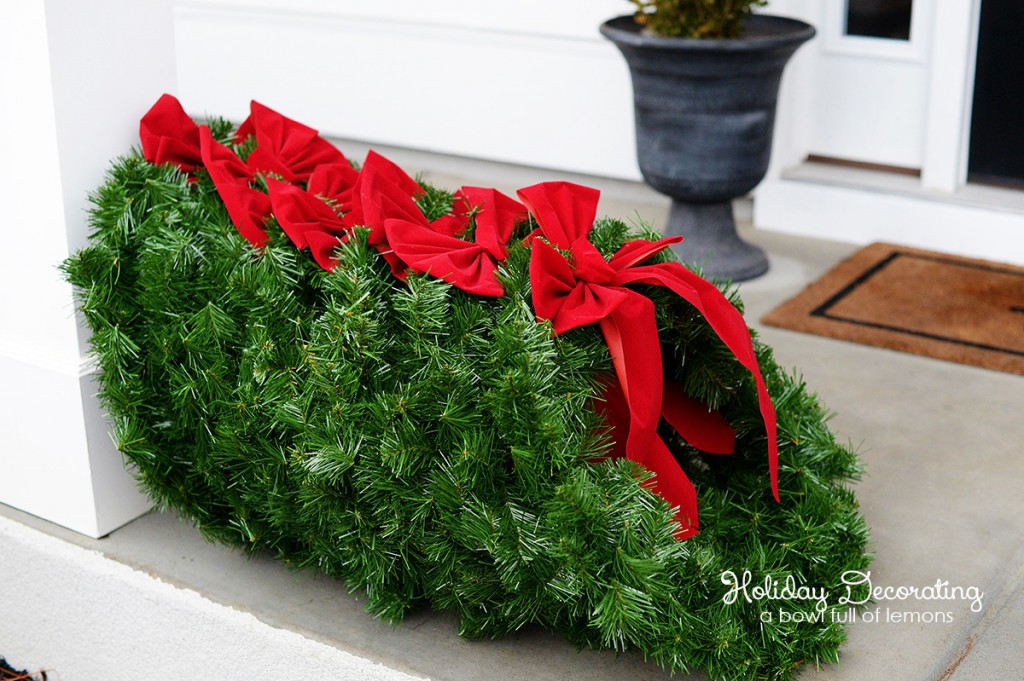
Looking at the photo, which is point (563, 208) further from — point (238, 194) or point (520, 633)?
point (520, 633)

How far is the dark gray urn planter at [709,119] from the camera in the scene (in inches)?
127

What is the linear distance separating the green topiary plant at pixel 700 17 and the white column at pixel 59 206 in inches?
60.8

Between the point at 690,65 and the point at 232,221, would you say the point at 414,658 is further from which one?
the point at 690,65

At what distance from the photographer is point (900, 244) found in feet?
12.1

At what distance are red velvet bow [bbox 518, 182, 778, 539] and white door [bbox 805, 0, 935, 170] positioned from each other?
7.18ft

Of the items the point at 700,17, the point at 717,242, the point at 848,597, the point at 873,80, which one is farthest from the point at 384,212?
the point at 873,80

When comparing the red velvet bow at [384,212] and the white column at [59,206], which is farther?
the white column at [59,206]

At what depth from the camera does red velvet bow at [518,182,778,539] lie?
1741 millimetres

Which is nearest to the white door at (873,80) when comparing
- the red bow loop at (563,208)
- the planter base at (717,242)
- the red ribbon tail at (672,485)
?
the planter base at (717,242)

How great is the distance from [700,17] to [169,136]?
1.65 meters

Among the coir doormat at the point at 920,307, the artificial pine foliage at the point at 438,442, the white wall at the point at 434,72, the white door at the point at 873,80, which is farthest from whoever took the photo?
the white wall at the point at 434,72

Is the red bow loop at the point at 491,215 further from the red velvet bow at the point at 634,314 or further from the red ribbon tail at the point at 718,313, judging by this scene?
the red ribbon tail at the point at 718,313

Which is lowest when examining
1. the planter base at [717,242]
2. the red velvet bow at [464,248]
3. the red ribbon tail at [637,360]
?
the planter base at [717,242]

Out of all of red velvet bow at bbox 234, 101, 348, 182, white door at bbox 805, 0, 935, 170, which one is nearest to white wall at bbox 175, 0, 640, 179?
white door at bbox 805, 0, 935, 170
